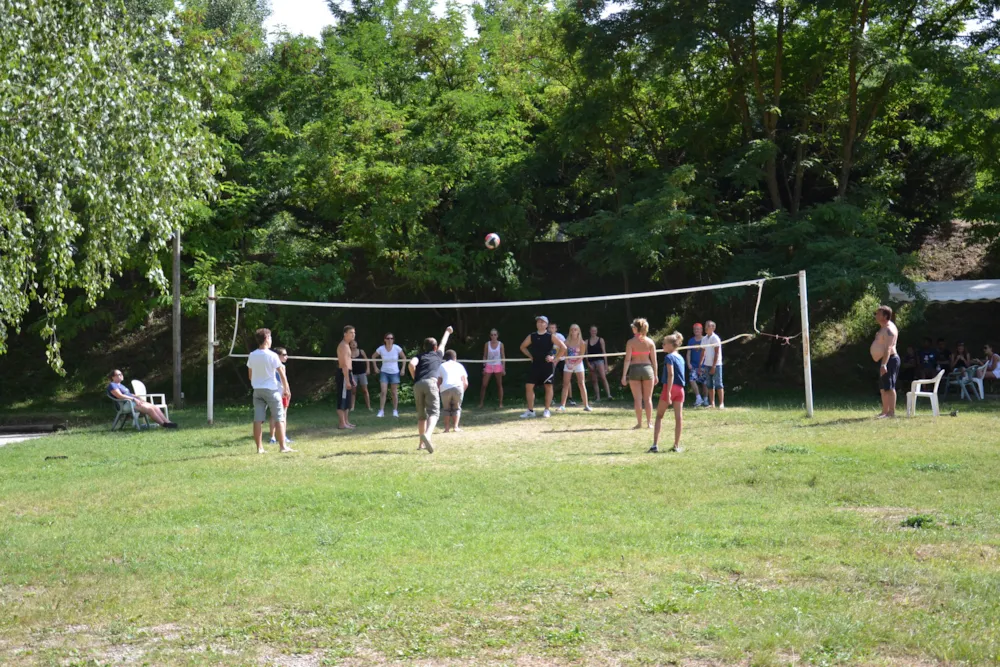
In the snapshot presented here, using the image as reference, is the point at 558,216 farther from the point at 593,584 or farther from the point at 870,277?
the point at 593,584

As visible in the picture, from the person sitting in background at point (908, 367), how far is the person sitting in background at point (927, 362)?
0.63ft

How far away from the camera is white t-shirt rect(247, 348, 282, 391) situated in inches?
516

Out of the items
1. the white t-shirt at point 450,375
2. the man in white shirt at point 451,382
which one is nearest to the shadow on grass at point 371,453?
the man in white shirt at point 451,382

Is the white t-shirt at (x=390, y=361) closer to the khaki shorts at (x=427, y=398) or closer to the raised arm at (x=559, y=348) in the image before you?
the raised arm at (x=559, y=348)

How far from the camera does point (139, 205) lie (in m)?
11.2

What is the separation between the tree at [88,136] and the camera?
30.9 feet

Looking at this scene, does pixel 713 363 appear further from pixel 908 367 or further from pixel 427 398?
pixel 427 398

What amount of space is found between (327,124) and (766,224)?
10349mm

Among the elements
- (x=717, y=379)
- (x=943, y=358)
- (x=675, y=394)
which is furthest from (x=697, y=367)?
(x=675, y=394)

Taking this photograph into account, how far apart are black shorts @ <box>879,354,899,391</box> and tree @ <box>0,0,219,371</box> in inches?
397

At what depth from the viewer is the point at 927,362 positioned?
68.9ft

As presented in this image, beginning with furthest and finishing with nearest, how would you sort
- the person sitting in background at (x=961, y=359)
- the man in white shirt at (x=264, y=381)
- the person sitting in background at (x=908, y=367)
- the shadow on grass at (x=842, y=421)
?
1. the person sitting in background at (x=908, y=367)
2. the person sitting in background at (x=961, y=359)
3. the shadow on grass at (x=842, y=421)
4. the man in white shirt at (x=264, y=381)

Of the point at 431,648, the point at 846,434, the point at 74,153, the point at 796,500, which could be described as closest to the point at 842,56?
the point at 846,434

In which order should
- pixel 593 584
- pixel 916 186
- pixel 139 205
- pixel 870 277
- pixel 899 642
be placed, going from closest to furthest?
pixel 899 642 < pixel 593 584 < pixel 139 205 < pixel 870 277 < pixel 916 186
